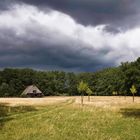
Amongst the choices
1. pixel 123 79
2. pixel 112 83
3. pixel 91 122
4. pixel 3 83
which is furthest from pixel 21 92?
pixel 91 122

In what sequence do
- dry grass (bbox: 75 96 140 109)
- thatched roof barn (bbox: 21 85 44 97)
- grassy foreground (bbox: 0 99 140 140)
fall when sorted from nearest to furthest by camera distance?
grassy foreground (bbox: 0 99 140 140) → dry grass (bbox: 75 96 140 109) → thatched roof barn (bbox: 21 85 44 97)

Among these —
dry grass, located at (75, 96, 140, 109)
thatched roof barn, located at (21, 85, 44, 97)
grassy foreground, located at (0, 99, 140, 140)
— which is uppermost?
thatched roof barn, located at (21, 85, 44, 97)

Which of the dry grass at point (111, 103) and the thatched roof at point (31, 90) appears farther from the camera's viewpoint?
the thatched roof at point (31, 90)

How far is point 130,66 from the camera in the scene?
155875 mm

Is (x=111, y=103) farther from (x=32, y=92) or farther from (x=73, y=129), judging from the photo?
(x=32, y=92)

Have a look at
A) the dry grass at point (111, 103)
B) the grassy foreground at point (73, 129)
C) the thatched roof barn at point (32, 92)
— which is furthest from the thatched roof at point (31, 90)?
the grassy foreground at point (73, 129)

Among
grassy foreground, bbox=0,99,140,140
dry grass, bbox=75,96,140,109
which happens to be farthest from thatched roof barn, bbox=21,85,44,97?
grassy foreground, bbox=0,99,140,140

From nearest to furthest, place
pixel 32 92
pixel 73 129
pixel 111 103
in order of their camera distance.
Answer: pixel 73 129 < pixel 111 103 < pixel 32 92

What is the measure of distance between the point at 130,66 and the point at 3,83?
67999 millimetres

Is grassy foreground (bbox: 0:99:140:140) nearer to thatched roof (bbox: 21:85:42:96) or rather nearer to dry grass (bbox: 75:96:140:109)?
dry grass (bbox: 75:96:140:109)

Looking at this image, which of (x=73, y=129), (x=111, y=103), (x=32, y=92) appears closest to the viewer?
(x=73, y=129)

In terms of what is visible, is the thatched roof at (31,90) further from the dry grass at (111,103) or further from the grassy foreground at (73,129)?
the grassy foreground at (73,129)

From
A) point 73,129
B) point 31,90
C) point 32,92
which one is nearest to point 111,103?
point 73,129

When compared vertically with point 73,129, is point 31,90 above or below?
above
